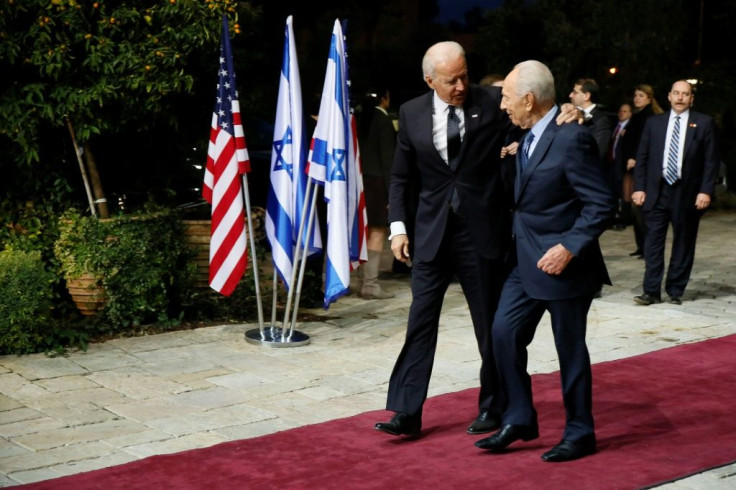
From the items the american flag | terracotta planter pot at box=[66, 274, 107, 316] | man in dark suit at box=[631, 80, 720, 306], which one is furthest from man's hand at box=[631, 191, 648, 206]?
terracotta planter pot at box=[66, 274, 107, 316]

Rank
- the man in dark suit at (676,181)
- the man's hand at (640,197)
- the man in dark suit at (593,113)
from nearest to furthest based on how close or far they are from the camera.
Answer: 1. the man in dark suit at (676,181)
2. the man's hand at (640,197)
3. the man in dark suit at (593,113)

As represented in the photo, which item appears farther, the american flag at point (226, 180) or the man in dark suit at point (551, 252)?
the american flag at point (226, 180)

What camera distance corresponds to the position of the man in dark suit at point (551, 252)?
5.30 metres

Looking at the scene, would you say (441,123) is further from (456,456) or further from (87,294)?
(87,294)

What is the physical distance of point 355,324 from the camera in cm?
→ 916

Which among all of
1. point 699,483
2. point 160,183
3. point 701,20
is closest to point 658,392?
point 699,483

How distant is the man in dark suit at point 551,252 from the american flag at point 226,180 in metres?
3.17

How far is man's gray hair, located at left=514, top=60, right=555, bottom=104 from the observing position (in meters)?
5.34

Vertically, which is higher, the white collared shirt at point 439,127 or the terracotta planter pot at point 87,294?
the white collared shirt at point 439,127

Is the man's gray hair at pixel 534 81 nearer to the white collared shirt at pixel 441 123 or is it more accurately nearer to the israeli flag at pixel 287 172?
the white collared shirt at pixel 441 123

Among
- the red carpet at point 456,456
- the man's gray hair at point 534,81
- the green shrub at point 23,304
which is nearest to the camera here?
the red carpet at point 456,456

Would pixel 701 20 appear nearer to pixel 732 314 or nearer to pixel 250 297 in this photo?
pixel 732 314

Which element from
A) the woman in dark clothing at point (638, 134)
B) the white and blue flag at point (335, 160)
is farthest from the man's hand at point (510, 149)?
the woman in dark clothing at point (638, 134)

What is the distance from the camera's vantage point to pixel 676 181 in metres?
10.1
